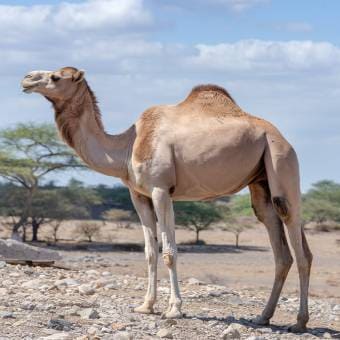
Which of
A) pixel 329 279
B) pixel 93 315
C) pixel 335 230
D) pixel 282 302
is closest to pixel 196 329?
pixel 93 315

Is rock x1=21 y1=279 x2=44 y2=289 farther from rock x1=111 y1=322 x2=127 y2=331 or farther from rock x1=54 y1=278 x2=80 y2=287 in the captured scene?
rock x1=111 y1=322 x2=127 y2=331

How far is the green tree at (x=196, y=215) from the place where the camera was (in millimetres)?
47281

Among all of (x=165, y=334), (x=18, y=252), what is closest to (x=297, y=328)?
(x=165, y=334)

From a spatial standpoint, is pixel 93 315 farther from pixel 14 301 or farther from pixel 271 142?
pixel 271 142

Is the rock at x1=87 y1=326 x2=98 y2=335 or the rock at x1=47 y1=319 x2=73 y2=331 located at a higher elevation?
the rock at x1=47 y1=319 x2=73 y2=331

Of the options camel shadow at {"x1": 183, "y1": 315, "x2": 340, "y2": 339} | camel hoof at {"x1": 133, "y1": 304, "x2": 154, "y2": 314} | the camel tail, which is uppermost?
the camel tail

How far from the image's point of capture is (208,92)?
1195 cm

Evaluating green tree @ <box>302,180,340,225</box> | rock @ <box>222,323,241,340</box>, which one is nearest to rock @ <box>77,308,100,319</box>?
rock @ <box>222,323,241,340</box>

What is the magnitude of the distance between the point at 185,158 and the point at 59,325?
7.94 feet

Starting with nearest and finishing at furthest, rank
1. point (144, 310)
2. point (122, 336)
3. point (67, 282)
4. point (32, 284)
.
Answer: point (122, 336) < point (144, 310) < point (32, 284) < point (67, 282)

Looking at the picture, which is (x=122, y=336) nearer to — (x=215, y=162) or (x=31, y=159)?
(x=215, y=162)

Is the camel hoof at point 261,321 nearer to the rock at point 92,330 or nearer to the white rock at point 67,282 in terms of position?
the rock at point 92,330

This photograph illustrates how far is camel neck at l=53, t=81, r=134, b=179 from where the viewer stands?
38.4ft

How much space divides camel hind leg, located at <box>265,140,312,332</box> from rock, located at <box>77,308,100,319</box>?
217cm
